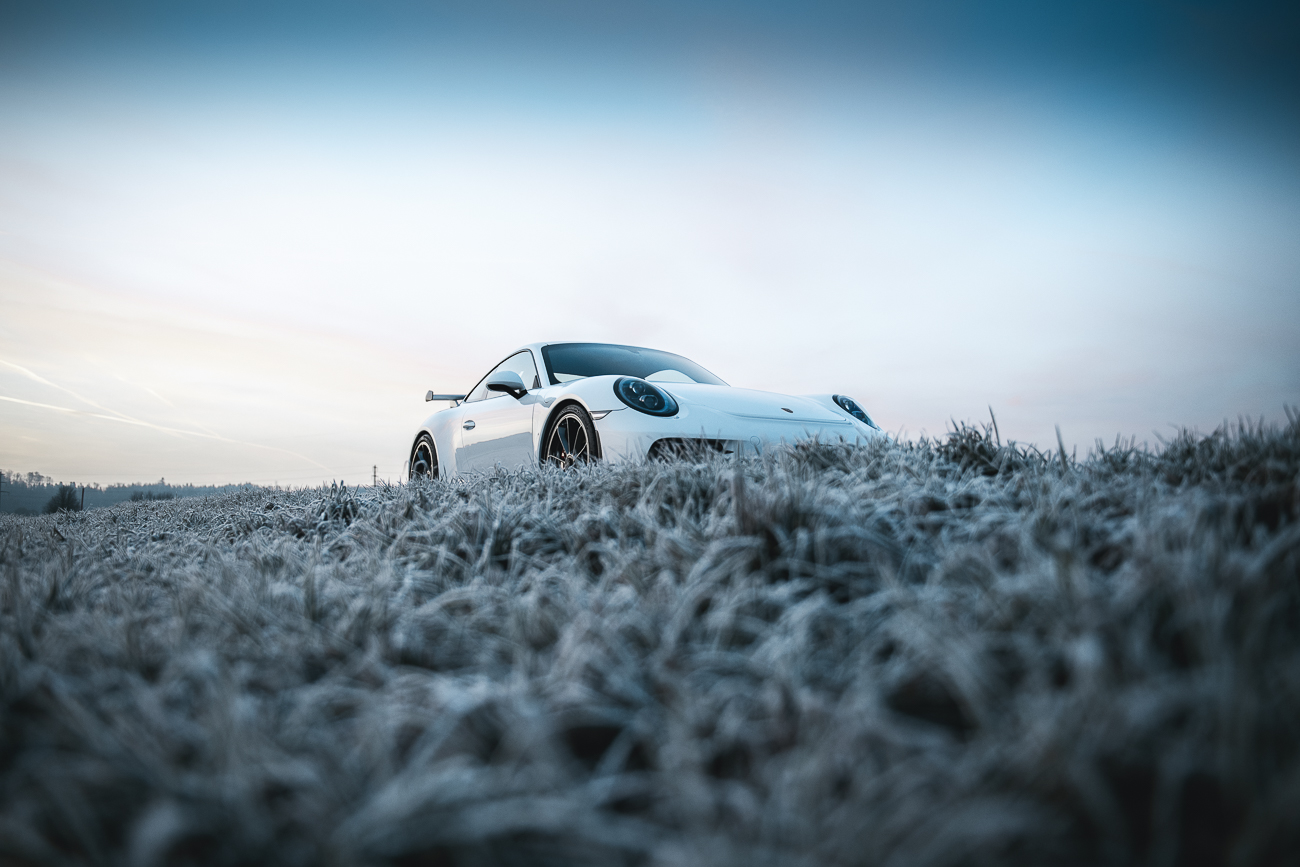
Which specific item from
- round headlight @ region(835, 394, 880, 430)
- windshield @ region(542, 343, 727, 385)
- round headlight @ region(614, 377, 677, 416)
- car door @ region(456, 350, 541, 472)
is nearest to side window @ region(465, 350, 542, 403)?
car door @ region(456, 350, 541, 472)

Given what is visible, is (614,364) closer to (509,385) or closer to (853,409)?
(509,385)

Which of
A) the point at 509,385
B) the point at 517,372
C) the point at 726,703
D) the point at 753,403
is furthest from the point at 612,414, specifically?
the point at 726,703

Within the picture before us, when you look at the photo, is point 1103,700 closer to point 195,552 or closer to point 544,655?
point 544,655

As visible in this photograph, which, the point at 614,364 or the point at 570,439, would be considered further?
the point at 614,364

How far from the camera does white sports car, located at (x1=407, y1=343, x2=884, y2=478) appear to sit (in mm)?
3957

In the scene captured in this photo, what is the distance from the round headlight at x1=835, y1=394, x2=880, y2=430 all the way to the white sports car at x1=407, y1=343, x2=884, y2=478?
0.04 feet

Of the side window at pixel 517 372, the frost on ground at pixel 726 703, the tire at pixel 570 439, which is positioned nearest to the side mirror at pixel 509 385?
the side window at pixel 517 372

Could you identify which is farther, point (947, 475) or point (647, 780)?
point (947, 475)

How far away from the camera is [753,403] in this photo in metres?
4.41

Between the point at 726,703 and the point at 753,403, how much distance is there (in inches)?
134

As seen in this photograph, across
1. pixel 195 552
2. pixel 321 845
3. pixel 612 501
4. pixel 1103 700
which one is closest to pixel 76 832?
pixel 321 845

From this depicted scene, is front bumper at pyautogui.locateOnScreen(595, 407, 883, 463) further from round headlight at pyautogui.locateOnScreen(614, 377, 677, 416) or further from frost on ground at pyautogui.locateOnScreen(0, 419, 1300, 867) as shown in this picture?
frost on ground at pyautogui.locateOnScreen(0, 419, 1300, 867)

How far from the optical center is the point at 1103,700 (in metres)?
0.89

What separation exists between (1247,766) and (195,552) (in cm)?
370
